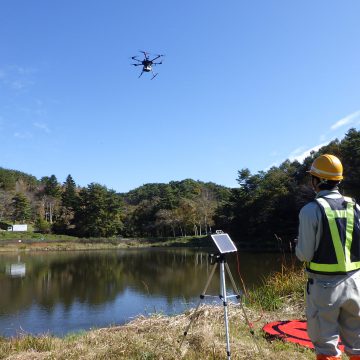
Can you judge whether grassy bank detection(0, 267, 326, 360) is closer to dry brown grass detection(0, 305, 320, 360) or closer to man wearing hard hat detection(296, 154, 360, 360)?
dry brown grass detection(0, 305, 320, 360)

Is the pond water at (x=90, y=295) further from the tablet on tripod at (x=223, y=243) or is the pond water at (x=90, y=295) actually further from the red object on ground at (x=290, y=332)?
the tablet on tripod at (x=223, y=243)

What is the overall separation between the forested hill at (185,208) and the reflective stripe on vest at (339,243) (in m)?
26.8

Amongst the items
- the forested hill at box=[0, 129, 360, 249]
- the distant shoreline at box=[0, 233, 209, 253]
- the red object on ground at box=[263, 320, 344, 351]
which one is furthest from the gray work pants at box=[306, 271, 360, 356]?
the distant shoreline at box=[0, 233, 209, 253]

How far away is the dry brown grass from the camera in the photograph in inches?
120

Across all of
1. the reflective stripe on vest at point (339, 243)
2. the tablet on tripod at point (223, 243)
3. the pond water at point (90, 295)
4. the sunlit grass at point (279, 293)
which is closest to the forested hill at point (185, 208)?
the pond water at point (90, 295)

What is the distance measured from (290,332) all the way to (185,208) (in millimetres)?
39303

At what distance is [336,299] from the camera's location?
200 cm

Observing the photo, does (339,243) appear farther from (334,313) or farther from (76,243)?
(76,243)

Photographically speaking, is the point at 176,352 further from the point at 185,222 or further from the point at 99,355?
the point at 185,222

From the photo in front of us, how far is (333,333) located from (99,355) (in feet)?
5.82

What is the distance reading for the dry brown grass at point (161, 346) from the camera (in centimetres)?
305

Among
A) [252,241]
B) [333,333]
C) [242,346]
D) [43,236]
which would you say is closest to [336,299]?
[333,333]

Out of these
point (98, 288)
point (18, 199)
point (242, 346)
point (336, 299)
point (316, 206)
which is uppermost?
point (18, 199)

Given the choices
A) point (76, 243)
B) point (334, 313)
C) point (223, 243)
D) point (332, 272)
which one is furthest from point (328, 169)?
point (76, 243)
